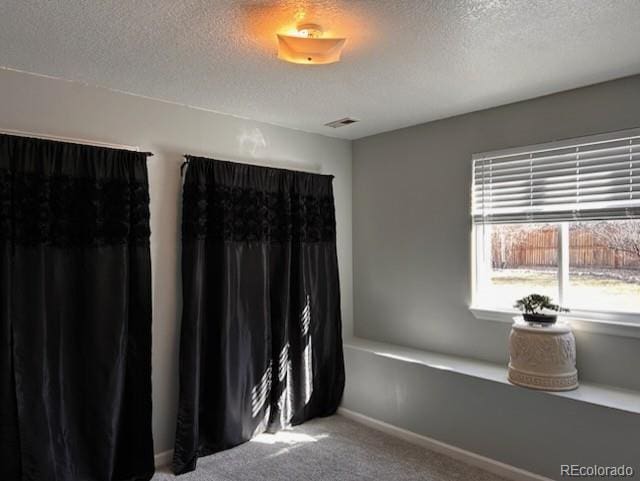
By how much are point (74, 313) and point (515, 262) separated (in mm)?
2890

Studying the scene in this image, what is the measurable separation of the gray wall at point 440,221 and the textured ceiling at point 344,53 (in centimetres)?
19

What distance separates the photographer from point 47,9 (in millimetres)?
1938

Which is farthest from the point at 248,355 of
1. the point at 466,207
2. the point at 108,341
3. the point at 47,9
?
the point at 47,9

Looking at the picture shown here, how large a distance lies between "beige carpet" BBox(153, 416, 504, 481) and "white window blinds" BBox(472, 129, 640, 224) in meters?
1.72

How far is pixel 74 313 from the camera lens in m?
2.72

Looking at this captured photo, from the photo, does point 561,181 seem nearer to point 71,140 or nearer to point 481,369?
point 481,369

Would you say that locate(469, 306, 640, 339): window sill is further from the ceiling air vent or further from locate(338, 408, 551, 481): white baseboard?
the ceiling air vent

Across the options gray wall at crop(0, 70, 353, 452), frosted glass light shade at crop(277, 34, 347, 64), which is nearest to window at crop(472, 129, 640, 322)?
gray wall at crop(0, 70, 353, 452)

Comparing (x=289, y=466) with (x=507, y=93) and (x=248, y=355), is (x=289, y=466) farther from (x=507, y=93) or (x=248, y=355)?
(x=507, y=93)

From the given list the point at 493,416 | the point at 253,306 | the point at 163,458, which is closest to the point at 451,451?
the point at 493,416

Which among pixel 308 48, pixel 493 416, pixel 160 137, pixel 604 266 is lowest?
pixel 493 416

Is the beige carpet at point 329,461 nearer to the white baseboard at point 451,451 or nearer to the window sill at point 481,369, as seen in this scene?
the white baseboard at point 451,451

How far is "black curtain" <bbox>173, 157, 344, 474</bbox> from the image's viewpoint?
3201mm

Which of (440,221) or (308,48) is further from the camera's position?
(440,221)
